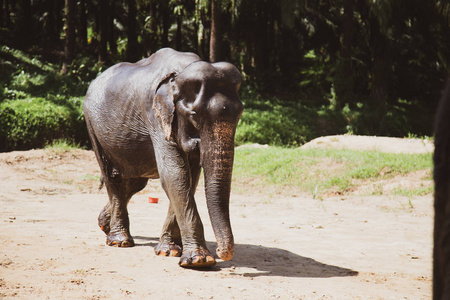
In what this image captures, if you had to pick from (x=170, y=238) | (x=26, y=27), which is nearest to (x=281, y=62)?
(x=26, y=27)

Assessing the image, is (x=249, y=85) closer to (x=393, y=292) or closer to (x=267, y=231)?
(x=267, y=231)

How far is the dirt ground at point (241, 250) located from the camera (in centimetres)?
475

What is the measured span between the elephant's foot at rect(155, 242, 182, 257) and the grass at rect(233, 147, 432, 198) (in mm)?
5230

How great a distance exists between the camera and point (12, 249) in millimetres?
5836

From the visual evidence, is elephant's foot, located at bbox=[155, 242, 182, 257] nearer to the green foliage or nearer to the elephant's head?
the elephant's head

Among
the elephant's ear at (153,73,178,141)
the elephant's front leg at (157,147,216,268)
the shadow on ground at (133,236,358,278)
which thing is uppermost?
the elephant's ear at (153,73,178,141)

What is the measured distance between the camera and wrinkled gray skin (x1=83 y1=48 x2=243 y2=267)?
531cm

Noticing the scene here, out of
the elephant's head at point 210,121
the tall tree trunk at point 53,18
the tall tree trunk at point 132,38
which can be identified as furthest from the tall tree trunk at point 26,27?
the elephant's head at point 210,121

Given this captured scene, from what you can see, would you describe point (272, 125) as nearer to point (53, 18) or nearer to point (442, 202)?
point (442, 202)

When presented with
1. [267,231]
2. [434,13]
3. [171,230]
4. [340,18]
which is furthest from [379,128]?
[171,230]

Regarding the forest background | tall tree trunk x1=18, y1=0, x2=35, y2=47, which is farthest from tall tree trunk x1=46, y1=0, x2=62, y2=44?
tall tree trunk x1=18, y1=0, x2=35, y2=47

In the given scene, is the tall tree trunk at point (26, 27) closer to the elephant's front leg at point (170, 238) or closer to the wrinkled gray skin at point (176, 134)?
the wrinkled gray skin at point (176, 134)

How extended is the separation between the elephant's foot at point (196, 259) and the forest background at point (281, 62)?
1062 centimetres

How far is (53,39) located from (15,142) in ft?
58.5
